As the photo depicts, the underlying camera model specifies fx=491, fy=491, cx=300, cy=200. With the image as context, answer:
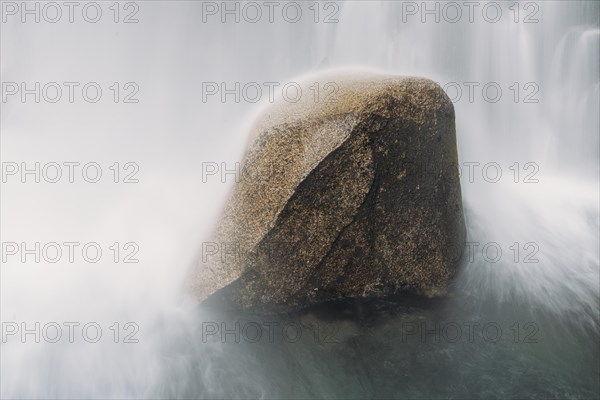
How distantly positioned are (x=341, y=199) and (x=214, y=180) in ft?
6.28

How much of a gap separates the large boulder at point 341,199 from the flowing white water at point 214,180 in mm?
548

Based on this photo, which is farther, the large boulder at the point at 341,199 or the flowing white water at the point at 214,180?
the flowing white water at the point at 214,180

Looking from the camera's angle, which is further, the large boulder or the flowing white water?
the flowing white water

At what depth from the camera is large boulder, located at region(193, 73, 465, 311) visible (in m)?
4.58

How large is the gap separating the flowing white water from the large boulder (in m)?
0.55

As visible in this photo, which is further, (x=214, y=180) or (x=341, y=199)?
(x=214, y=180)

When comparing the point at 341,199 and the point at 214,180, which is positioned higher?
the point at 214,180

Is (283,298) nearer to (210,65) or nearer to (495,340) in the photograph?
(495,340)

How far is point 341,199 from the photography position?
4.64 m

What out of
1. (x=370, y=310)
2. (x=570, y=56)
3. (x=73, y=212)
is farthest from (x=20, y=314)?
(x=570, y=56)

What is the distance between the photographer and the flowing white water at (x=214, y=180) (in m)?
4.89

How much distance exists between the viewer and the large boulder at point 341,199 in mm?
4578

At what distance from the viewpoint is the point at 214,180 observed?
591 cm

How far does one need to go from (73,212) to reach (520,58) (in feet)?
28.6
